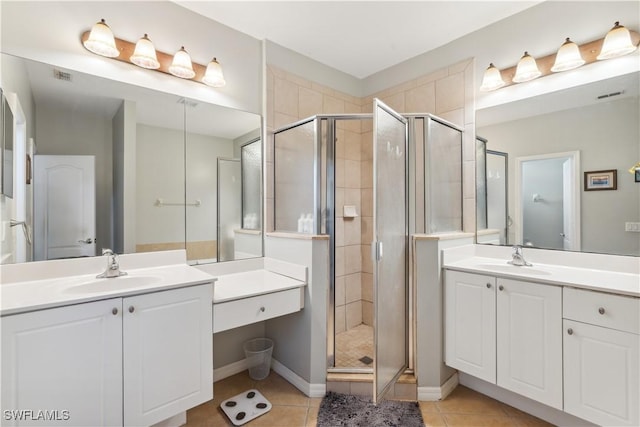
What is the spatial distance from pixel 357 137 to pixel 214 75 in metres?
1.55

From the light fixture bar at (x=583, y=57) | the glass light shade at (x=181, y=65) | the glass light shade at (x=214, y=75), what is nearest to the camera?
the light fixture bar at (x=583, y=57)

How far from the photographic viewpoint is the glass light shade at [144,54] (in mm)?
1856

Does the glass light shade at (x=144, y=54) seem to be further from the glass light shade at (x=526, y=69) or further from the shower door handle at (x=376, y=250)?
the glass light shade at (x=526, y=69)

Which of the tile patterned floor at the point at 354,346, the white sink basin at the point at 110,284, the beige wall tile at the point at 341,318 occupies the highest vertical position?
the white sink basin at the point at 110,284

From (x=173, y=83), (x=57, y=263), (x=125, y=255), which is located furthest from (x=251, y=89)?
(x=57, y=263)

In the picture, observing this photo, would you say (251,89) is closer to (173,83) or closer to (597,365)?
(173,83)

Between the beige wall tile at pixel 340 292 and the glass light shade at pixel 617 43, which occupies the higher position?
the glass light shade at pixel 617 43

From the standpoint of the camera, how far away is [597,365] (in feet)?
4.93

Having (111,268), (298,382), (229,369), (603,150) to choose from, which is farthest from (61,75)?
(603,150)

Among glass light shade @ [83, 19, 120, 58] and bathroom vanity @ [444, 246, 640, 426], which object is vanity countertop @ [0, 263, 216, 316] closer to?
glass light shade @ [83, 19, 120, 58]

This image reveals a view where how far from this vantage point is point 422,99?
2.72 metres

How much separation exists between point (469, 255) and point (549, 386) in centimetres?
94

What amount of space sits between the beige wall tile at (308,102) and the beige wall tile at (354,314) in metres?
1.95

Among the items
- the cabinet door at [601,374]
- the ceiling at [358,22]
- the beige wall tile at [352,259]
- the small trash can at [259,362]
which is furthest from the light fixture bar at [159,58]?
the cabinet door at [601,374]
